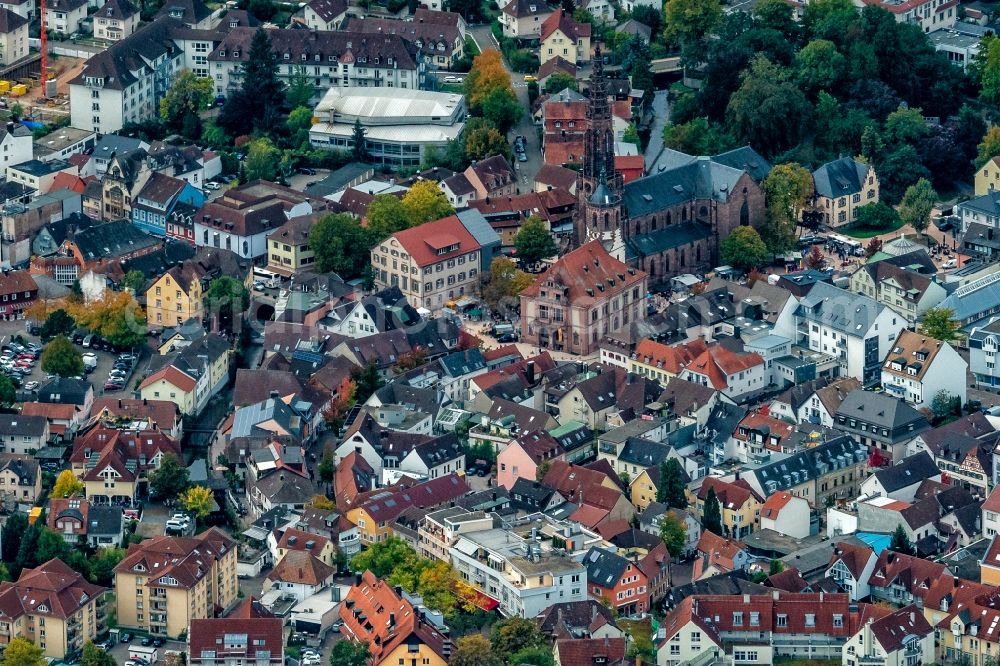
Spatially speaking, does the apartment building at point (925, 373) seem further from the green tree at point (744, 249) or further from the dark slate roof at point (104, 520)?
the dark slate roof at point (104, 520)

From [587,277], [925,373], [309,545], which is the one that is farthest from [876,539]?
[587,277]

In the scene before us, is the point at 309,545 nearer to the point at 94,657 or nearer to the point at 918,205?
the point at 94,657

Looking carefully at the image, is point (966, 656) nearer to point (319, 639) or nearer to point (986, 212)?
point (319, 639)

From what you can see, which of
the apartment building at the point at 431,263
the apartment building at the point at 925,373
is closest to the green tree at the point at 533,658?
the apartment building at the point at 925,373

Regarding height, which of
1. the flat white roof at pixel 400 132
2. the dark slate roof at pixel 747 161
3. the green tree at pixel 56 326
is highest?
the dark slate roof at pixel 747 161

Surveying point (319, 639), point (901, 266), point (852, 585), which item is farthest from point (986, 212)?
point (319, 639)

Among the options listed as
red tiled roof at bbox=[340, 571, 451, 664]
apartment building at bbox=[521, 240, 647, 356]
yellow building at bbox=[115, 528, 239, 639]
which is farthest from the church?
yellow building at bbox=[115, 528, 239, 639]

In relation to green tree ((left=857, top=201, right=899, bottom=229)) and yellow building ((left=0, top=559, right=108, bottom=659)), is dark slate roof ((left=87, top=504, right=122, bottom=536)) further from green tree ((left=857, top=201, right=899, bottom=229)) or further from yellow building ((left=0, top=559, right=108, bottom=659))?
green tree ((left=857, top=201, right=899, bottom=229))
